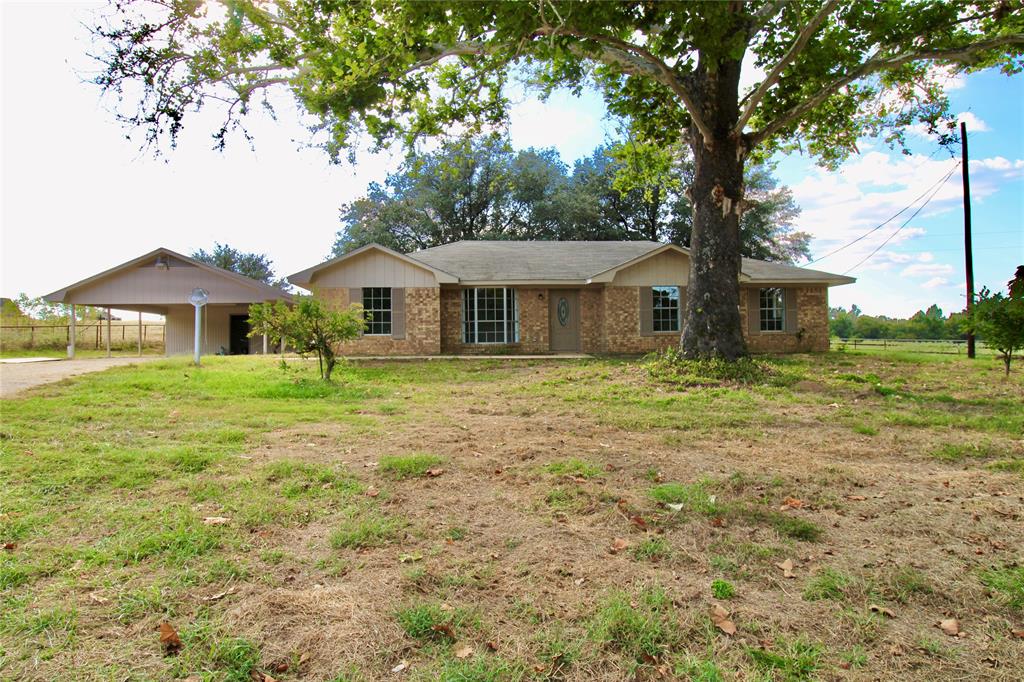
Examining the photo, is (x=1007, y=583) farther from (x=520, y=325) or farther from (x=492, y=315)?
(x=492, y=315)

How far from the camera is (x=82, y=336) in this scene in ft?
96.6

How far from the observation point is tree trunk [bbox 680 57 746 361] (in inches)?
450

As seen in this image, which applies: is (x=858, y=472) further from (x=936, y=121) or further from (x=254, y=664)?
(x=936, y=121)

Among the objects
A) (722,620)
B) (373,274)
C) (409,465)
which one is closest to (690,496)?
(722,620)

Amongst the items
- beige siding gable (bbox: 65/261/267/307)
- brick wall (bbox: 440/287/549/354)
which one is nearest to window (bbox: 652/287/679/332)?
brick wall (bbox: 440/287/549/354)

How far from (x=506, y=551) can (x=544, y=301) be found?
16111 millimetres

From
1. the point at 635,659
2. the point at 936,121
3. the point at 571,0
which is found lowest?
the point at 635,659

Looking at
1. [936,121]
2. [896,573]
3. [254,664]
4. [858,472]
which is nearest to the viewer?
[254,664]

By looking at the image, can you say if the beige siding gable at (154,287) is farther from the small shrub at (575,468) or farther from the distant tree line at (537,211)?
the small shrub at (575,468)

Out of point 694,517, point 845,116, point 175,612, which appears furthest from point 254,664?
point 845,116

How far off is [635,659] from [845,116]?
17486mm

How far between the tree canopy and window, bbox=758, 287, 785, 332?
35.5 metres

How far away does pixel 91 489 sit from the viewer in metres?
4.14

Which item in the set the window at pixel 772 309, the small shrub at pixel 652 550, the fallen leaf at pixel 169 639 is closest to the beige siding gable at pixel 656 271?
the window at pixel 772 309
